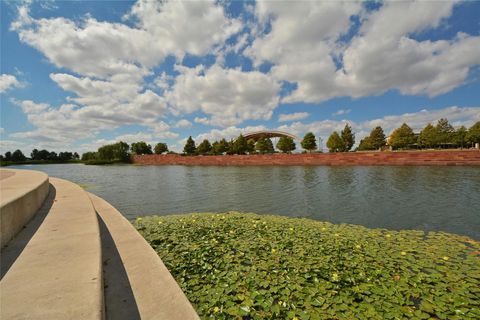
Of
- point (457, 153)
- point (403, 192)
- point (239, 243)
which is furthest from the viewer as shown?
point (457, 153)

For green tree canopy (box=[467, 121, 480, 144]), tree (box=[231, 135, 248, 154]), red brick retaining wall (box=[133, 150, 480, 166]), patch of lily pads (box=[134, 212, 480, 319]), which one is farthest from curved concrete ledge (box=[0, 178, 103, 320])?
green tree canopy (box=[467, 121, 480, 144])

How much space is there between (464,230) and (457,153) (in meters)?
34.8

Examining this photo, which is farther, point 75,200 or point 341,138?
point 341,138

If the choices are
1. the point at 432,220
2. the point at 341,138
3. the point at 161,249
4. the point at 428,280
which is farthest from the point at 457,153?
the point at 161,249

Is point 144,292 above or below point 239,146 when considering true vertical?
below

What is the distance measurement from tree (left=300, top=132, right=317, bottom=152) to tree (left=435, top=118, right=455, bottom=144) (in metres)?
28.2

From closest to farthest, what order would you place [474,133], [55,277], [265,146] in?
[55,277]
[474,133]
[265,146]

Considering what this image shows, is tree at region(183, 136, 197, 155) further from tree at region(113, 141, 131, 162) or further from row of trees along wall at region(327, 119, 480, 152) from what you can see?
row of trees along wall at region(327, 119, 480, 152)

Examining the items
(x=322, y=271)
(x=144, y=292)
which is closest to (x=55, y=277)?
(x=144, y=292)

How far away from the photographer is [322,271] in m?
4.79

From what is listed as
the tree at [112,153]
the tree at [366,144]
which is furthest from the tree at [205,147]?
the tree at [366,144]

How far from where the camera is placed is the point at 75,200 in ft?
26.1

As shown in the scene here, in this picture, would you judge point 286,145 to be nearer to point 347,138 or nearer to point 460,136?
point 347,138

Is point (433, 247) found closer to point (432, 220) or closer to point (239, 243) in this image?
point (432, 220)
